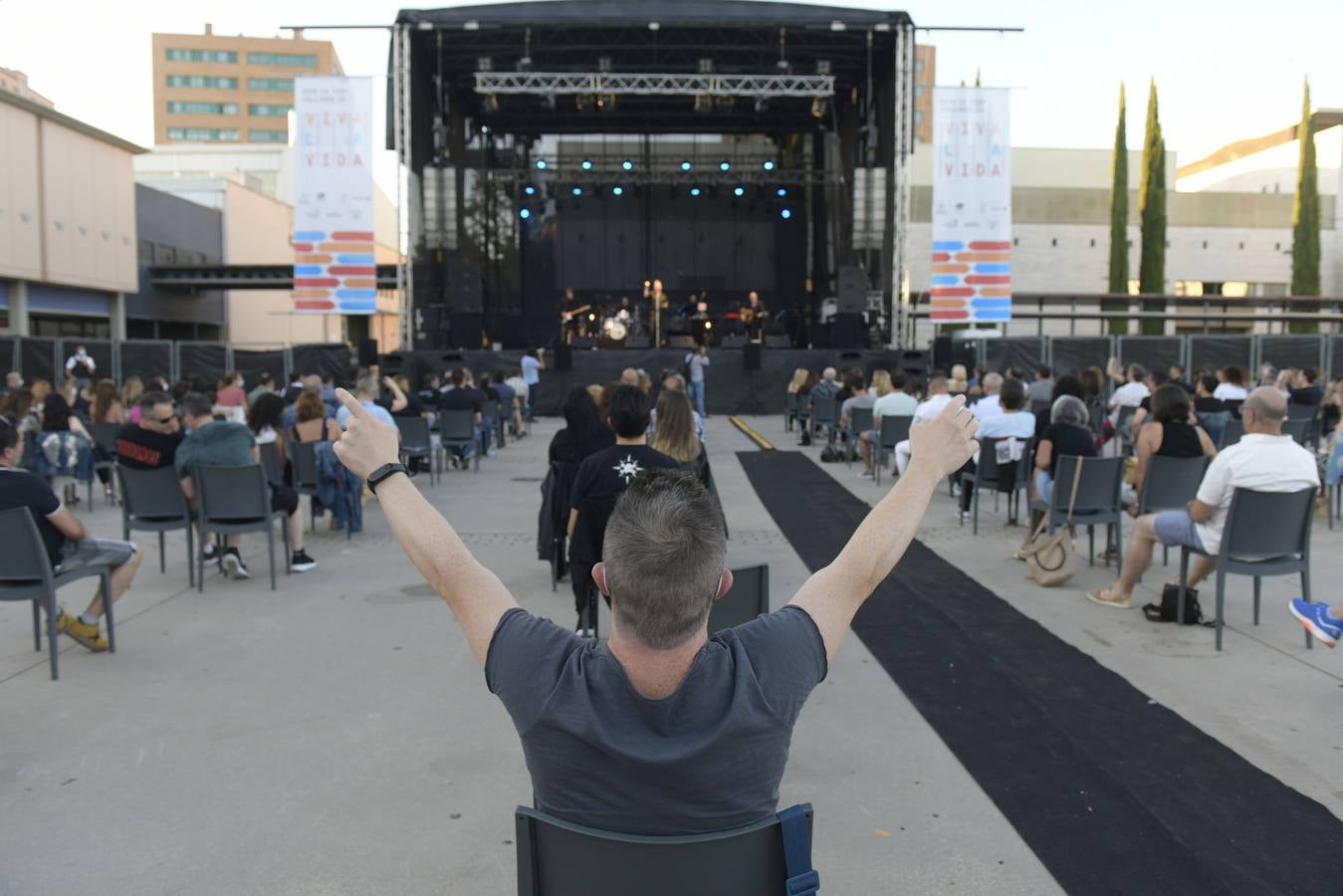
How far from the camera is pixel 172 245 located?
127 ft

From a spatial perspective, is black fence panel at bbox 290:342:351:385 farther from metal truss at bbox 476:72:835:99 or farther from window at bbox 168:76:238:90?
window at bbox 168:76:238:90

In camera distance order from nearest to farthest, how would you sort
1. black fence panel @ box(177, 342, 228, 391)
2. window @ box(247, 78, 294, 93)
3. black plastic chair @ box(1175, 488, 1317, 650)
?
1. black plastic chair @ box(1175, 488, 1317, 650)
2. black fence panel @ box(177, 342, 228, 391)
3. window @ box(247, 78, 294, 93)

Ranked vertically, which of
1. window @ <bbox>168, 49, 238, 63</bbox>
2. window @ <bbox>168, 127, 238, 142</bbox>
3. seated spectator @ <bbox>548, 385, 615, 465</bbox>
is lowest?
seated spectator @ <bbox>548, 385, 615, 465</bbox>

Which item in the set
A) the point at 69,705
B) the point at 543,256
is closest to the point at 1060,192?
the point at 543,256

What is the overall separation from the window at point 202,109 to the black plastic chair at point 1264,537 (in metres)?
94.5

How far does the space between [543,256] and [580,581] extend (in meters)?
25.1

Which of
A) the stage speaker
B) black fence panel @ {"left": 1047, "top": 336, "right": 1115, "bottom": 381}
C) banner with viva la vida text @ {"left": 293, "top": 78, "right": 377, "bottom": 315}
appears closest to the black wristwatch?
banner with viva la vida text @ {"left": 293, "top": 78, "right": 377, "bottom": 315}

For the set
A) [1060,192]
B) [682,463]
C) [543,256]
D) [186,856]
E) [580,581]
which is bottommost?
[186,856]

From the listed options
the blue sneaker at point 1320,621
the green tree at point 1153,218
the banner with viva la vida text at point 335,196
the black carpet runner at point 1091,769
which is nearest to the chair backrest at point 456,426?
the banner with viva la vida text at point 335,196

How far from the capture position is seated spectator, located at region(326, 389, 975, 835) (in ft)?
5.07

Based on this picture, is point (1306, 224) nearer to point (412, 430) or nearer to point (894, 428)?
point (894, 428)

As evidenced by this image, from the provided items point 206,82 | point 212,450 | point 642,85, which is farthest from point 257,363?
point 206,82

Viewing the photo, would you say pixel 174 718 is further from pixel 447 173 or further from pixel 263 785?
pixel 447 173

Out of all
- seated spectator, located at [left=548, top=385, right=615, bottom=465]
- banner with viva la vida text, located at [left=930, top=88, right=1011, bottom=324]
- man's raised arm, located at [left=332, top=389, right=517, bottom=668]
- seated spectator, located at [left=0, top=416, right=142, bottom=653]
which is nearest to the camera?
man's raised arm, located at [left=332, top=389, right=517, bottom=668]
